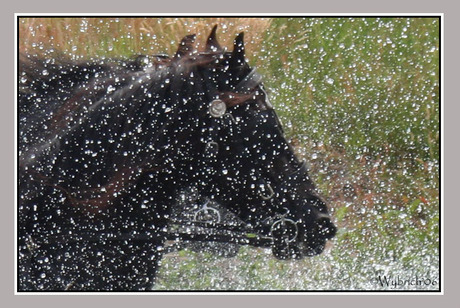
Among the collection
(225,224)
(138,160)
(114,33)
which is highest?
(114,33)

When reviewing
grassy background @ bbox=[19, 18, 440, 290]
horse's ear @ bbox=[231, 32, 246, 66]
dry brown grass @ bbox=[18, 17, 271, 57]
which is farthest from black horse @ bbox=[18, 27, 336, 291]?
grassy background @ bbox=[19, 18, 440, 290]

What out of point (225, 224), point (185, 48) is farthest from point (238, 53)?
point (225, 224)

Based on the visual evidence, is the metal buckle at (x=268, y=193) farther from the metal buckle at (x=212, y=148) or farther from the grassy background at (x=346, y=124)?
the grassy background at (x=346, y=124)

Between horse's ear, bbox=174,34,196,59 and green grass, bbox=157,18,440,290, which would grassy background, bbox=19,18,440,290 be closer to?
green grass, bbox=157,18,440,290

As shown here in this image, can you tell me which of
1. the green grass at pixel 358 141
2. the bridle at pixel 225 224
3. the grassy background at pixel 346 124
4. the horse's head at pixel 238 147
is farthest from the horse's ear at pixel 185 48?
the green grass at pixel 358 141

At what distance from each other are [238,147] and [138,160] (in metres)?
0.18

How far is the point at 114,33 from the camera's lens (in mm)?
1266

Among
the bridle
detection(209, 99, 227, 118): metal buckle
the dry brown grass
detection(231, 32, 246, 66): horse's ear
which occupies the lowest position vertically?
the bridle

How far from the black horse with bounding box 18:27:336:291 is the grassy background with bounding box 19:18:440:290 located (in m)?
0.25

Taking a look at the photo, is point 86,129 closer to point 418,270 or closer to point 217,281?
point 217,281

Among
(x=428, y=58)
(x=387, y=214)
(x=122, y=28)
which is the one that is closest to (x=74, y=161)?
(x=122, y=28)

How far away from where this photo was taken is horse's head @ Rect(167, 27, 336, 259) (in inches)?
37.2

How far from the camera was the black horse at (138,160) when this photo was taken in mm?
941

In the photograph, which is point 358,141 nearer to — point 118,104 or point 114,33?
point 114,33
